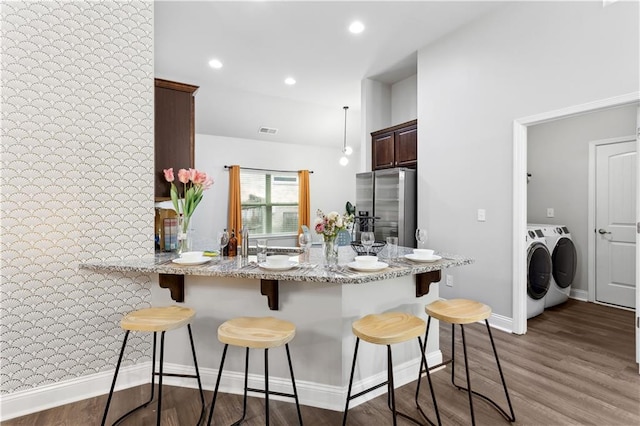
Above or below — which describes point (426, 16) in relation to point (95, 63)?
above

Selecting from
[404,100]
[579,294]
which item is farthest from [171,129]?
[579,294]

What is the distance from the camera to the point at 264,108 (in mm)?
5969

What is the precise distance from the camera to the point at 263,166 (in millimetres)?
6957

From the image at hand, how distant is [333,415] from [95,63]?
268 centimetres

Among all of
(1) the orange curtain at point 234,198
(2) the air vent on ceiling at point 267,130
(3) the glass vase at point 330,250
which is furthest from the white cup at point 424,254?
(2) the air vent on ceiling at point 267,130

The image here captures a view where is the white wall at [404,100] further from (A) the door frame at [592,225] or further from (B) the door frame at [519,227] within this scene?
(A) the door frame at [592,225]

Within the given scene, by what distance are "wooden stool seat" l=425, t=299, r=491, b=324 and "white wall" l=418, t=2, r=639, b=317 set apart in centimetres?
149

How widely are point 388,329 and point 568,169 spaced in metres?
4.12

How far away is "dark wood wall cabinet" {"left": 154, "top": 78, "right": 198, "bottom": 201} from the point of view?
274 cm

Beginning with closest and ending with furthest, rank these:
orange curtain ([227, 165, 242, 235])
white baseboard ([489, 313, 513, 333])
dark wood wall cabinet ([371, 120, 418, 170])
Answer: white baseboard ([489, 313, 513, 333]) → dark wood wall cabinet ([371, 120, 418, 170]) → orange curtain ([227, 165, 242, 235])

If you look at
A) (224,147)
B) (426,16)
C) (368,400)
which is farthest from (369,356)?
(224,147)

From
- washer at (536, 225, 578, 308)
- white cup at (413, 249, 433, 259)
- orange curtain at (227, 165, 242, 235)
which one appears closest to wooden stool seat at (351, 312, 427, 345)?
white cup at (413, 249, 433, 259)

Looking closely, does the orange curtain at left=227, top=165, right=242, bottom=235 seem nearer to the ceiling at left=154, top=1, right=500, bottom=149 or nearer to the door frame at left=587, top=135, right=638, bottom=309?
the ceiling at left=154, top=1, right=500, bottom=149

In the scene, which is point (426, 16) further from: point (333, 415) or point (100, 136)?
point (333, 415)
